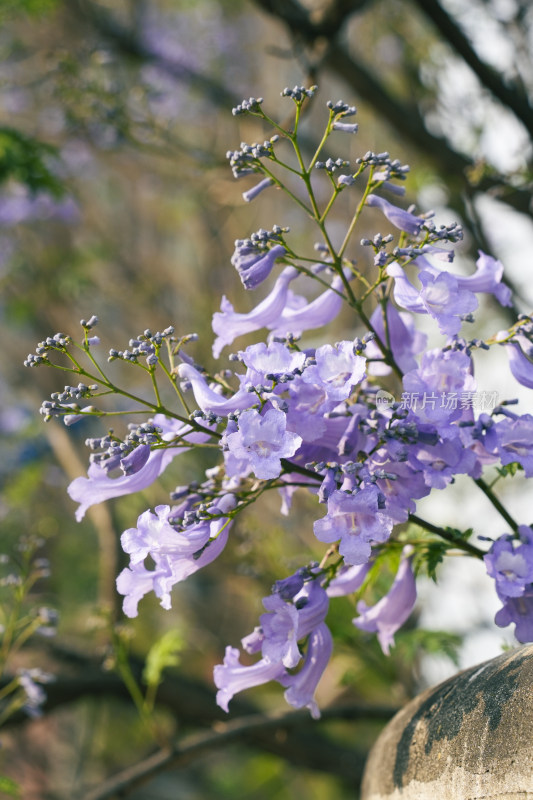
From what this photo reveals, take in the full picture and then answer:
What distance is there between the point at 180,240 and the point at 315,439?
28.8 feet

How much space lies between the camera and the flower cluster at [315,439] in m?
1.19

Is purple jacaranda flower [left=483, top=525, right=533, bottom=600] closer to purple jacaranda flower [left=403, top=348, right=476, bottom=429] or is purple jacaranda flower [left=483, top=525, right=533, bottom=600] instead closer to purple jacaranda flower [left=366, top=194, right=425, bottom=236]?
purple jacaranda flower [left=403, top=348, right=476, bottom=429]

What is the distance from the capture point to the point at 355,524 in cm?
120

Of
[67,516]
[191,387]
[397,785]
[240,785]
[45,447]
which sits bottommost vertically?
[240,785]

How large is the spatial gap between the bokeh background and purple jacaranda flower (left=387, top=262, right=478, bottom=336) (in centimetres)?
40

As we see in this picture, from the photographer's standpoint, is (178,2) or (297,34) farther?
(178,2)

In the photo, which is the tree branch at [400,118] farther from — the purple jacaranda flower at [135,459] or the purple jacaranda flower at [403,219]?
the purple jacaranda flower at [135,459]

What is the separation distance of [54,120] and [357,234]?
2.32 metres

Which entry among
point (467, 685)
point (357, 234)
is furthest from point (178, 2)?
point (467, 685)

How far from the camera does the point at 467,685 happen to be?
4.68 ft

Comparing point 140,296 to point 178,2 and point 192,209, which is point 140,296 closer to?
point 192,209

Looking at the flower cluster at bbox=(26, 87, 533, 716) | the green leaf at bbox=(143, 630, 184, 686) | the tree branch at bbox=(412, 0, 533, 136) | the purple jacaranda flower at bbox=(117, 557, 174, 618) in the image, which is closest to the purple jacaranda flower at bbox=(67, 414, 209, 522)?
the flower cluster at bbox=(26, 87, 533, 716)

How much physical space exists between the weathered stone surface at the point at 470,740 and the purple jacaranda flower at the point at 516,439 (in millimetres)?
320

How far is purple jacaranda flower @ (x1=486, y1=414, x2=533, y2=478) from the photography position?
1.29 metres
